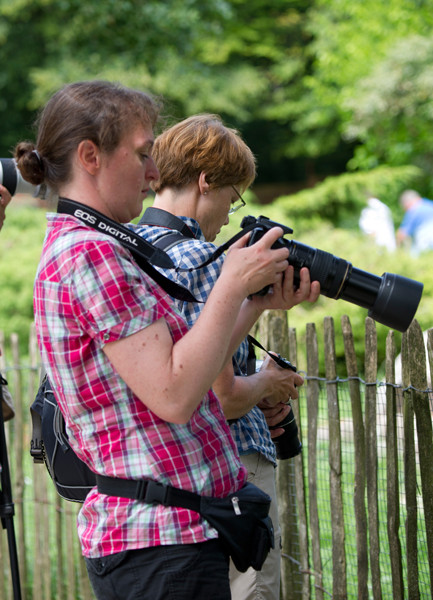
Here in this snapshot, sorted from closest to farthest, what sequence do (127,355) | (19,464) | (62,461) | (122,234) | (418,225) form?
(127,355)
(122,234)
(62,461)
(19,464)
(418,225)

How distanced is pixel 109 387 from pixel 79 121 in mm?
565

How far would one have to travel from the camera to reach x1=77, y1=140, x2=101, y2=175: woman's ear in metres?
1.69

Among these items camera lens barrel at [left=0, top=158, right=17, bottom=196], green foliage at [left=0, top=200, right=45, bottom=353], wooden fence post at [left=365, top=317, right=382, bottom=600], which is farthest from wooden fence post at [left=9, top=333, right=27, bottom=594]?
green foliage at [left=0, top=200, right=45, bottom=353]

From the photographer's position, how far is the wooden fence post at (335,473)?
11.2 feet

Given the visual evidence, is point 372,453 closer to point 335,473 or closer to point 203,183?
point 335,473

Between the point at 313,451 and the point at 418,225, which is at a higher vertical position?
the point at 418,225

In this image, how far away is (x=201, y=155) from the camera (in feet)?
7.54

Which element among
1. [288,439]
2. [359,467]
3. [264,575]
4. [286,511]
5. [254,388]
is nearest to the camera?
[254,388]

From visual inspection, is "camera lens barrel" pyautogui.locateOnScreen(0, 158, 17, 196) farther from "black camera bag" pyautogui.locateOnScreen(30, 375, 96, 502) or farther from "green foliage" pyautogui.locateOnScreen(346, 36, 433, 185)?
"green foliage" pyautogui.locateOnScreen(346, 36, 433, 185)

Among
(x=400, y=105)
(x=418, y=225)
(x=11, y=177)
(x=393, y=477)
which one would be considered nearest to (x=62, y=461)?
(x=11, y=177)

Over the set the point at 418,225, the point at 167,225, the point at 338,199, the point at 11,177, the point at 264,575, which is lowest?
the point at 264,575

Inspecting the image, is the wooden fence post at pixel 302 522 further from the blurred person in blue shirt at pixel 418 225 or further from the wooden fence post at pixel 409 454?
the blurred person in blue shirt at pixel 418 225

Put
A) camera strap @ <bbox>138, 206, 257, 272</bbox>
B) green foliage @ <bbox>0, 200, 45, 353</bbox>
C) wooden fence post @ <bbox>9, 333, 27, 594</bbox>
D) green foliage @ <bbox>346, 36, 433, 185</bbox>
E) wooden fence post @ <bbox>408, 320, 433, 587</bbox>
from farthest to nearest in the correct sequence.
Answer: green foliage @ <bbox>346, 36, 433, 185</bbox> → green foliage @ <bbox>0, 200, 45, 353</bbox> → wooden fence post @ <bbox>9, 333, 27, 594</bbox> → wooden fence post @ <bbox>408, 320, 433, 587</bbox> → camera strap @ <bbox>138, 206, 257, 272</bbox>

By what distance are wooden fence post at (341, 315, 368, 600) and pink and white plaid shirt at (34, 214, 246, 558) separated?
69.3 inches
